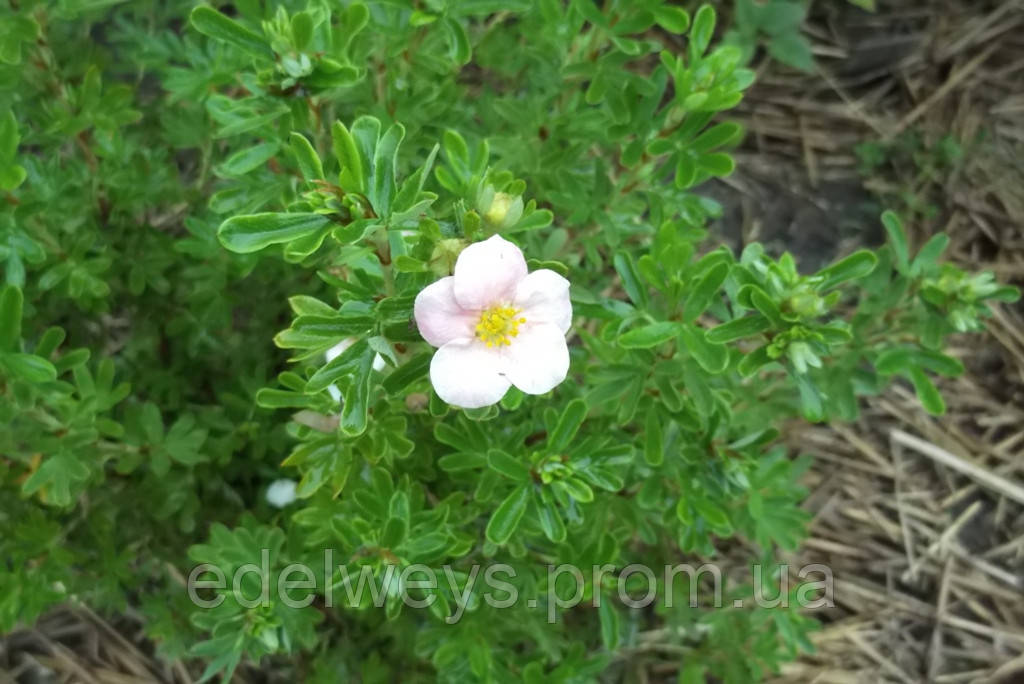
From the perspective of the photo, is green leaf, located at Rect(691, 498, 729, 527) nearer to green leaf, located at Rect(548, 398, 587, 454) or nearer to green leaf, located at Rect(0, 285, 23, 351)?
green leaf, located at Rect(548, 398, 587, 454)

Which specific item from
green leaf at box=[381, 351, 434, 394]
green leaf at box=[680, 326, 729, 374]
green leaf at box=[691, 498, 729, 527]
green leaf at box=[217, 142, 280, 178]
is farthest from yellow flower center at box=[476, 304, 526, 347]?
green leaf at box=[691, 498, 729, 527]

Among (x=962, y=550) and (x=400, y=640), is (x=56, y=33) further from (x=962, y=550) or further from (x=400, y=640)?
(x=962, y=550)

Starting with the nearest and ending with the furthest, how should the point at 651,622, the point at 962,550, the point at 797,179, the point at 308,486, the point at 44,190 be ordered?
the point at 308,486
the point at 44,190
the point at 651,622
the point at 962,550
the point at 797,179

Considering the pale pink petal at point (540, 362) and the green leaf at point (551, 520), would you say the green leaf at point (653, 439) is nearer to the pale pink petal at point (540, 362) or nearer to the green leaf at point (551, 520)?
the green leaf at point (551, 520)

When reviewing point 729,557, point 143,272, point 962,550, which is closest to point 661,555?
point 729,557

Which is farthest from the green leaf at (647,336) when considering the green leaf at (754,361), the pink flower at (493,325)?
the pink flower at (493,325)

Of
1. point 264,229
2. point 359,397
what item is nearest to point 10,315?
point 264,229
